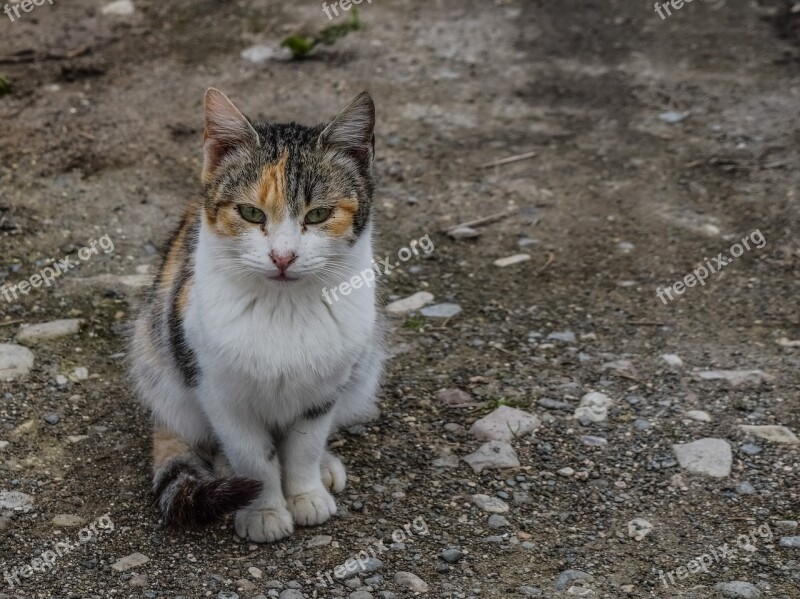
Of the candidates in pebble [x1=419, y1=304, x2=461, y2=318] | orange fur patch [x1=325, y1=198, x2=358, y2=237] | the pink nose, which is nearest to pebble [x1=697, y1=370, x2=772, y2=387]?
pebble [x1=419, y1=304, x2=461, y2=318]

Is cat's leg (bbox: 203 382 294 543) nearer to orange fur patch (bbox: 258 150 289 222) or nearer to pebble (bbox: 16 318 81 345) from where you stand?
orange fur patch (bbox: 258 150 289 222)

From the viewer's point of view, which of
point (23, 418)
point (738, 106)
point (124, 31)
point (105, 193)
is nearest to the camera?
point (23, 418)

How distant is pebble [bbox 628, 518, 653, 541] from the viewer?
415cm

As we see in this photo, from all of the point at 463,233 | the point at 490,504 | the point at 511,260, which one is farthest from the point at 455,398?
the point at 463,233

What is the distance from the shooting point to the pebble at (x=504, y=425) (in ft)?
15.8

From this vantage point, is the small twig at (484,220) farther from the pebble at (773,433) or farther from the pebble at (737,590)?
the pebble at (737,590)

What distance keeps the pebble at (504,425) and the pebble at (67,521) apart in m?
1.82

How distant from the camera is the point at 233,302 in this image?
3811mm

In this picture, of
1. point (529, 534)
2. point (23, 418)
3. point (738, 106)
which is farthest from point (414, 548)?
point (738, 106)

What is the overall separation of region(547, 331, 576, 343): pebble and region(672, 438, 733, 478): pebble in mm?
1051

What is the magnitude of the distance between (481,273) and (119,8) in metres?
4.87

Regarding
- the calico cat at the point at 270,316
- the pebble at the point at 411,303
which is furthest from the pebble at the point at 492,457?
the pebble at the point at 411,303

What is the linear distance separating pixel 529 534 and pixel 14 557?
203cm

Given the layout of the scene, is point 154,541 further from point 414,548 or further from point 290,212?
point 290,212
